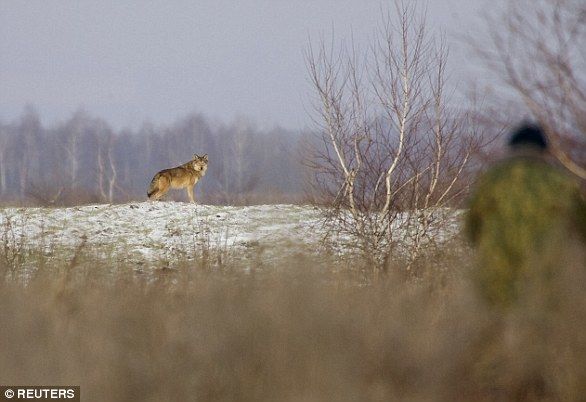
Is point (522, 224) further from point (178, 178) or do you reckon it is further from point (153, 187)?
point (178, 178)

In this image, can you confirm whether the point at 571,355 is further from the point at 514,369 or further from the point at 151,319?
the point at 151,319

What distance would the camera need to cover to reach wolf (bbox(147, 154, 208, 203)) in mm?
18203

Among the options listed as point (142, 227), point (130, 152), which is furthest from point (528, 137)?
point (130, 152)

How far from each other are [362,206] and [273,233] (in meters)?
5.26

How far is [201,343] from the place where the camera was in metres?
3.81

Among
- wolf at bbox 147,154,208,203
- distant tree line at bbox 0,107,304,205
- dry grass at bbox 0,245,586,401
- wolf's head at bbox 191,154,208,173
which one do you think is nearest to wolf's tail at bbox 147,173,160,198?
wolf at bbox 147,154,208,203

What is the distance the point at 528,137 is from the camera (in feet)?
16.5

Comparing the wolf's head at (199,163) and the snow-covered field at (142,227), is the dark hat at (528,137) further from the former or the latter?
the wolf's head at (199,163)

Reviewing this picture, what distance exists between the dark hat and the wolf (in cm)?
1314

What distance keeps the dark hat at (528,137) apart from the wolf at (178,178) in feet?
43.1

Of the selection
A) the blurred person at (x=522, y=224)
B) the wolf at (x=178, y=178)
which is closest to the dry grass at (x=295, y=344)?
the blurred person at (x=522, y=224)

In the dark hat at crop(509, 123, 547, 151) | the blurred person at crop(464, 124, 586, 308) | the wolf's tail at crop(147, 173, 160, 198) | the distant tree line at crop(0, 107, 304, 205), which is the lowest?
the blurred person at crop(464, 124, 586, 308)

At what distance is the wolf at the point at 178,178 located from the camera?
18.2 meters

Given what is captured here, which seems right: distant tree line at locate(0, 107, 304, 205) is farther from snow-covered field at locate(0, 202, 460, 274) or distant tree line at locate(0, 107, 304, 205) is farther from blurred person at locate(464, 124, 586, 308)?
blurred person at locate(464, 124, 586, 308)
